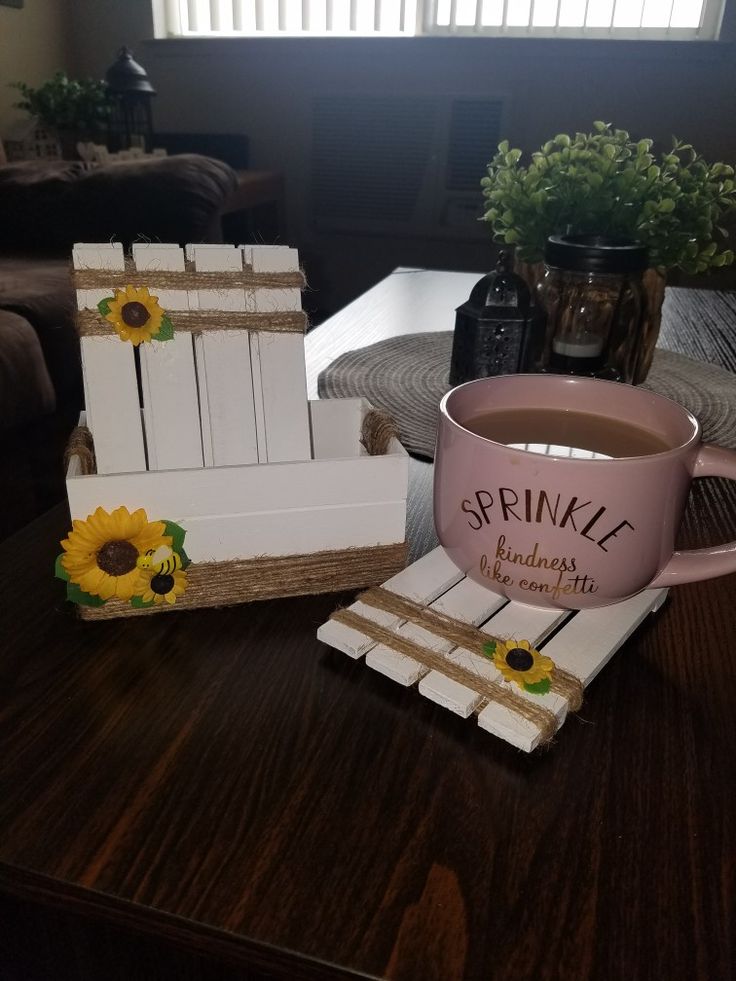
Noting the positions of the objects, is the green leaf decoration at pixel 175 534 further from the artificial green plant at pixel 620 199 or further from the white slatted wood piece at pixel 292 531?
the artificial green plant at pixel 620 199

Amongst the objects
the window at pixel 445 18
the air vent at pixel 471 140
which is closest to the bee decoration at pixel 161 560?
the air vent at pixel 471 140

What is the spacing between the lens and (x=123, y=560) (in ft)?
1.46

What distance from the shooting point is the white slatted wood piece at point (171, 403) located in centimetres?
50

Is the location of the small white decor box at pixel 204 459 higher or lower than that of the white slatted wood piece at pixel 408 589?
higher

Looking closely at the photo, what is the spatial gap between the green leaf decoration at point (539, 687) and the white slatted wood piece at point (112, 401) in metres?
0.28

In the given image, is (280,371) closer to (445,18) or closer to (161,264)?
(161,264)

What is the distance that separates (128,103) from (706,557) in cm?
307

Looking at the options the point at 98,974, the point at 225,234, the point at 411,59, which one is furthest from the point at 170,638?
the point at 411,59

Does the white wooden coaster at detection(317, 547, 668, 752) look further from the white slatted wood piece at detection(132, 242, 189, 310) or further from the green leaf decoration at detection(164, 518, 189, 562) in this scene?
the white slatted wood piece at detection(132, 242, 189, 310)

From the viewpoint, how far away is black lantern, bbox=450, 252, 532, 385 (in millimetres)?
771

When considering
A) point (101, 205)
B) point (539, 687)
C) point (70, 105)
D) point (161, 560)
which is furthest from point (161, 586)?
point (70, 105)

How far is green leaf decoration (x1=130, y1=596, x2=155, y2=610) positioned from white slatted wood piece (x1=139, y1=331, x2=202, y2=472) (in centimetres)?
10

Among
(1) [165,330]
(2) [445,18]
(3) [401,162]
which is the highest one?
(2) [445,18]

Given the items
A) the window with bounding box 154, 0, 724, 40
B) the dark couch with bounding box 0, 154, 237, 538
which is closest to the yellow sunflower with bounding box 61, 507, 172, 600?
the dark couch with bounding box 0, 154, 237, 538
